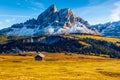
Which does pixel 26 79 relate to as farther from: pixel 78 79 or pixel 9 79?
pixel 78 79

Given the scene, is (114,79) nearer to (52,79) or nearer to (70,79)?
(70,79)

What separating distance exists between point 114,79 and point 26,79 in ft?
72.9

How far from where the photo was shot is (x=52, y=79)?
64.5m

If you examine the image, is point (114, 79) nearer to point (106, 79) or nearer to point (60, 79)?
point (106, 79)

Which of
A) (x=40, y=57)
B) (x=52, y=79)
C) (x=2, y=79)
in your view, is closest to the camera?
(x=2, y=79)

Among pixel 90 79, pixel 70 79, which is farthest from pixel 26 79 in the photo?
pixel 90 79

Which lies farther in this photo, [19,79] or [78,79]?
[78,79]

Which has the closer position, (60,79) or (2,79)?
(2,79)

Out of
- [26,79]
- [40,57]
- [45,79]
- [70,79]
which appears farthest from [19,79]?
[40,57]

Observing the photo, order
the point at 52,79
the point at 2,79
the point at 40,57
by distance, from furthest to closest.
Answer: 1. the point at 40,57
2. the point at 52,79
3. the point at 2,79

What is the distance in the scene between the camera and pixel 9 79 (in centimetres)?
6150

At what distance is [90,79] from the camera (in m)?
66.0

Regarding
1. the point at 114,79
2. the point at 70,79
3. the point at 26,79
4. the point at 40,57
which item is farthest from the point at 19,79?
the point at 40,57

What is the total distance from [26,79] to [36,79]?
267cm
